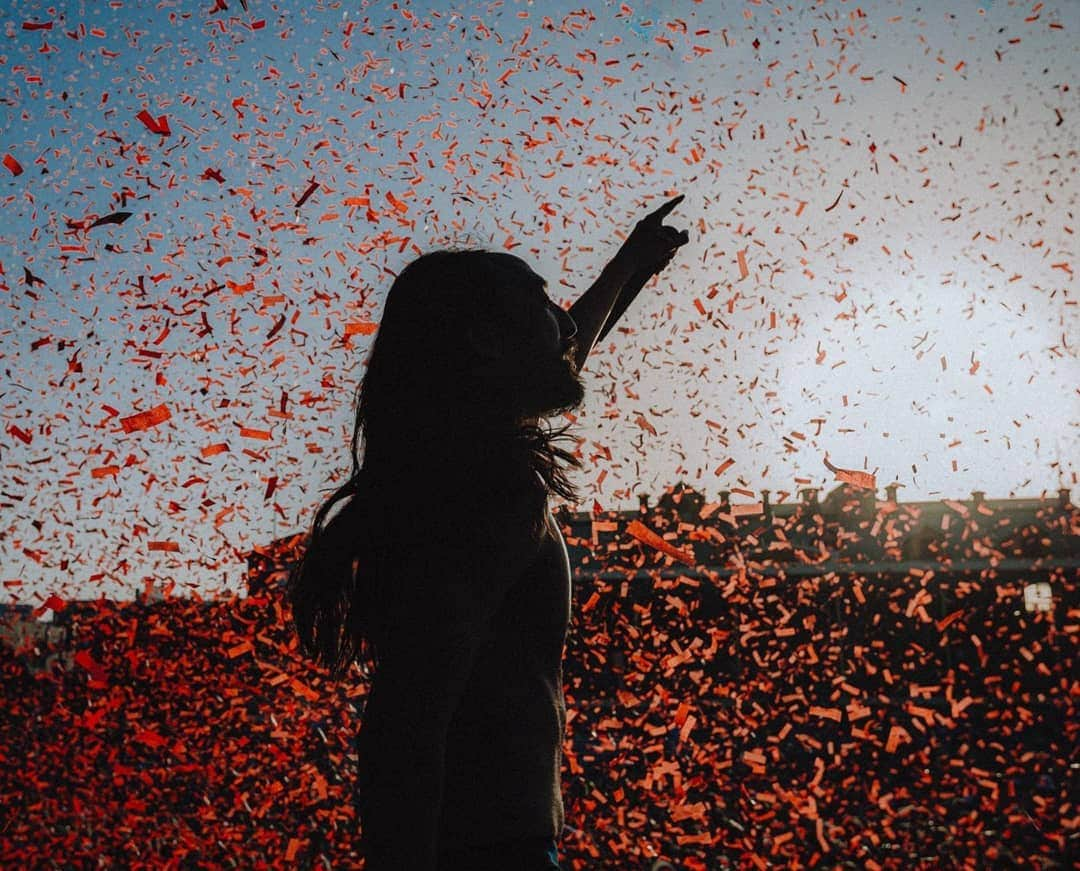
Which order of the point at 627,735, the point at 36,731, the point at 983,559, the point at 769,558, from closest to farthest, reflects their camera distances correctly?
the point at 36,731
the point at 627,735
the point at 983,559
the point at 769,558

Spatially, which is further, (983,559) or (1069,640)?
(983,559)

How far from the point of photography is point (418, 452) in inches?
65.1

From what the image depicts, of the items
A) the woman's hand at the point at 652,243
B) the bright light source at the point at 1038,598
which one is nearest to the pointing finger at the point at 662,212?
the woman's hand at the point at 652,243

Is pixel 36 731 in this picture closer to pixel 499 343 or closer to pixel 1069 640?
pixel 499 343

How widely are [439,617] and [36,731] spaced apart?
26.2 metres

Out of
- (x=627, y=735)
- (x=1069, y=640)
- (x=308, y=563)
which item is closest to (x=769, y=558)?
(x=1069, y=640)

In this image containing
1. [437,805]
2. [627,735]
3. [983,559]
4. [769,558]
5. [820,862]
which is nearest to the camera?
[437,805]

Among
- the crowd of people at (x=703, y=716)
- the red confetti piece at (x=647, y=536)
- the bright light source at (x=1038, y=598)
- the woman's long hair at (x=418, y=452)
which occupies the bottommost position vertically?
the crowd of people at (x=703, y=716)

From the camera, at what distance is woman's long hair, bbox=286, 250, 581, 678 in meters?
1.57

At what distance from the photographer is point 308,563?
1.85 metres

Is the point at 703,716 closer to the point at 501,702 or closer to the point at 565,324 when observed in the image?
the point at 565,324

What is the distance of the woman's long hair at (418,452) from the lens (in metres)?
1.57

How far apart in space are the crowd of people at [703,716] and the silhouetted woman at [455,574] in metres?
0.69

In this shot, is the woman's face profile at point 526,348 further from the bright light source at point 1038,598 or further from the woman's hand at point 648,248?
the bright light source at point 1038,598
